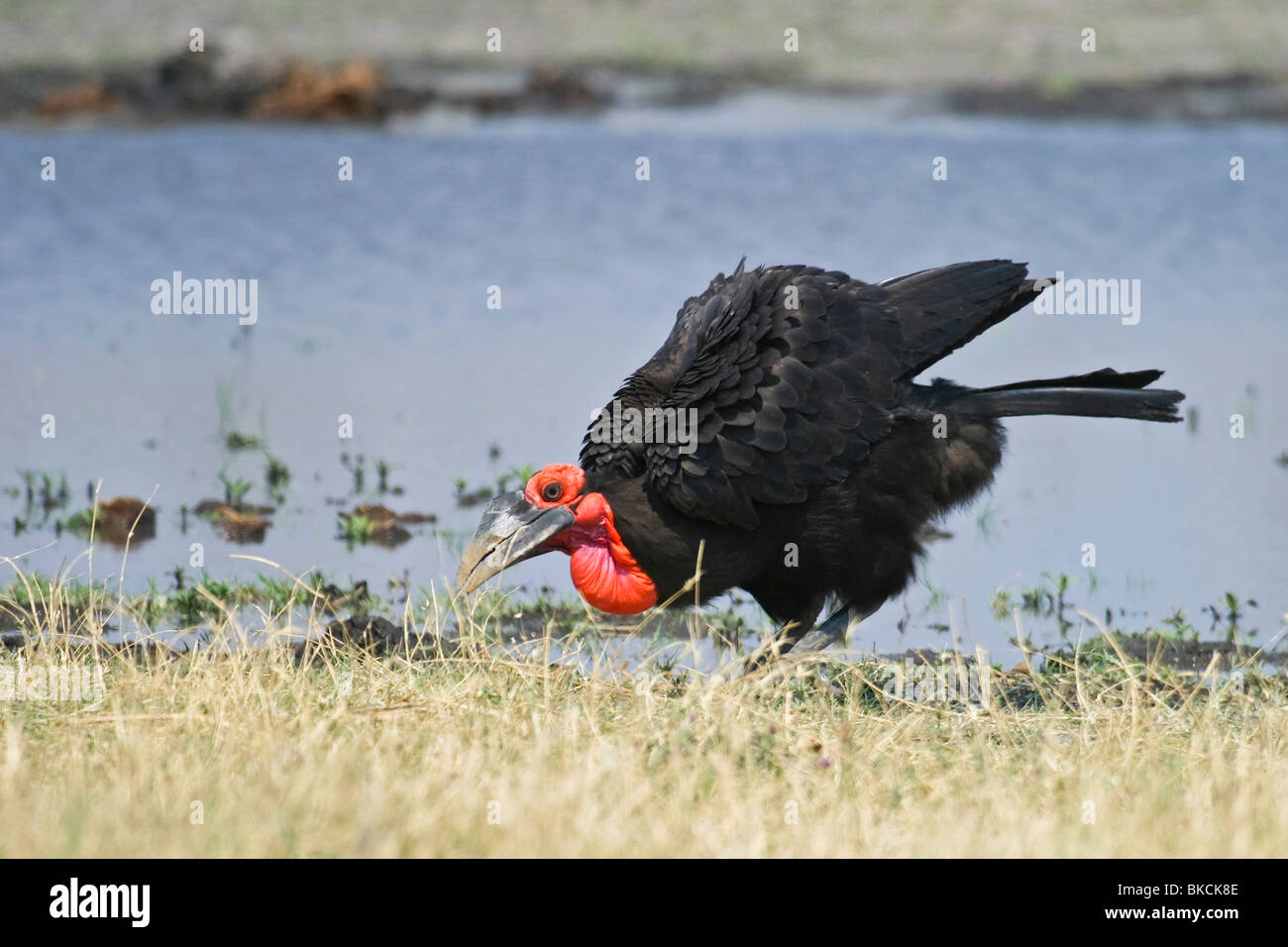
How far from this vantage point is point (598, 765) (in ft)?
13.7

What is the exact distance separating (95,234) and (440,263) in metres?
2.87

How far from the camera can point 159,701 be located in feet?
15.3

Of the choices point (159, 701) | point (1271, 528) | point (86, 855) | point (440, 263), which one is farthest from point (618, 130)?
point (86, 855)

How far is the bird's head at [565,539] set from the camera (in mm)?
5289

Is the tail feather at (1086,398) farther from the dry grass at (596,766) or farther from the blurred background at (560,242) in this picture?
the blurred background at (560,242)

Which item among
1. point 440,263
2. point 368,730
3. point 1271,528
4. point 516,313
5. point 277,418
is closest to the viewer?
point 368,730

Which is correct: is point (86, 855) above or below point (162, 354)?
below

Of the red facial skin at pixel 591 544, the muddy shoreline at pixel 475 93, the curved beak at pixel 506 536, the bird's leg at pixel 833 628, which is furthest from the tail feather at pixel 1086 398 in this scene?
the muddy shoreline at pixel 475 93

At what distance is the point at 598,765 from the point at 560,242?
362 inches

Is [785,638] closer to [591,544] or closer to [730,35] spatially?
[591,544]

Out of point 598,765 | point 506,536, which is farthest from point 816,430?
point 598,765

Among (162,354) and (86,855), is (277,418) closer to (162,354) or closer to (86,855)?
(162,354)

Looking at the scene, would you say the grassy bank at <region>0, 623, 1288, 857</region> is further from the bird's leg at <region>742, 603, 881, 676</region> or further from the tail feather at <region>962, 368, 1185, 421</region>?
the tail feather at <region>962, 368, 1185, 421</region>

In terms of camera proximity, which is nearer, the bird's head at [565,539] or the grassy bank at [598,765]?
the grassy bank at [598,765]
